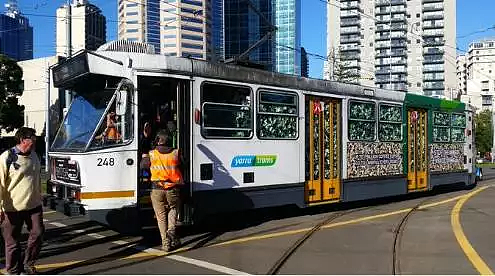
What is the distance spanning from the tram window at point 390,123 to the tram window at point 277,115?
3.44 metres

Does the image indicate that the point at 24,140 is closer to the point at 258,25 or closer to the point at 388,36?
the point at 258,25

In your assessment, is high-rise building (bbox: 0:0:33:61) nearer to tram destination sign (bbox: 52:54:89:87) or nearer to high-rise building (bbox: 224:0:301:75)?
high-rise building (bbox: 224:0:301:75)

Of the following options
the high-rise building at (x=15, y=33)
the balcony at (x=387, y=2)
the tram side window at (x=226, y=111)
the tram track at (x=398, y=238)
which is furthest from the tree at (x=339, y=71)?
the balcony at (x=387, y=2)

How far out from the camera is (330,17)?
306 feet

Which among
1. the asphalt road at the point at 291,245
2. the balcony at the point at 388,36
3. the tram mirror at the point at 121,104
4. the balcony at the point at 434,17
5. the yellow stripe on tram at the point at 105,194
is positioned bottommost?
the asphalt road at the point at 291,245

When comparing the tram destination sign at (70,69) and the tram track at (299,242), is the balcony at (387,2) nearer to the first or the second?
the tram track at (299,242)

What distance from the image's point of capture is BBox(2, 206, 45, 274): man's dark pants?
21.0ft

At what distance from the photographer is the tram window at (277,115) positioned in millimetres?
10578

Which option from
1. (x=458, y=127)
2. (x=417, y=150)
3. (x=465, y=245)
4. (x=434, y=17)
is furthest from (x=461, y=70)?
(x=465, y=245)

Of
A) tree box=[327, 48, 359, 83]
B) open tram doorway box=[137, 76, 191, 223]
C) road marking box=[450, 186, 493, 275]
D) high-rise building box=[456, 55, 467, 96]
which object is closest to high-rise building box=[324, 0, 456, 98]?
high-rise building box=[456, 55, 467, 96]

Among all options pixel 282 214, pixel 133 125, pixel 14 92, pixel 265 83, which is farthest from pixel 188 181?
pixel 14 92

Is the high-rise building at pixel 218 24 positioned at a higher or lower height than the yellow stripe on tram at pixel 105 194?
higher

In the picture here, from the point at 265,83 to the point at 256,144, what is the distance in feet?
3.95

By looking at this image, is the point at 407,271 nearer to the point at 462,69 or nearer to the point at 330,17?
the point at 330,17
